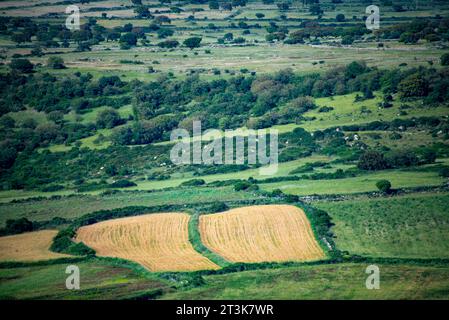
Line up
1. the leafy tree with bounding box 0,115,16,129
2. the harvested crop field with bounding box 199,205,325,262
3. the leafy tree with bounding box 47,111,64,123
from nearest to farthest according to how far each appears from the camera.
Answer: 1. the harvested crop field with bounding box 199,205,325,262
2. the leafy tree with bounding box 0,115,16,129
3. the leafy tree with bounding box 47,111,64,123

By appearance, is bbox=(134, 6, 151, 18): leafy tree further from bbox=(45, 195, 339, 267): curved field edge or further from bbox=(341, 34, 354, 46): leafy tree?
bbox=(45, 195, 339, 267): curved field edge

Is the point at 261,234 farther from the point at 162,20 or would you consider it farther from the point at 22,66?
the point at 162,20

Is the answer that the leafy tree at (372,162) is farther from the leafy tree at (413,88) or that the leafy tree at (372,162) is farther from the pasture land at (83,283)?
the pasture land at (83,283)

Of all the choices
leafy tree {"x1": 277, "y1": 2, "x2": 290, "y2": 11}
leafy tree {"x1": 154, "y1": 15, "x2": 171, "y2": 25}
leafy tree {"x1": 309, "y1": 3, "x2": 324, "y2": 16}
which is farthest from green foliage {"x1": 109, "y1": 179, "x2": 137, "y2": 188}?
leafy tree {"x1": 277, "y1": 2, "x2": 290, "y2": 11}

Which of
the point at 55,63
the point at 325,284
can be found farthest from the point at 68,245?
the point at 55,63

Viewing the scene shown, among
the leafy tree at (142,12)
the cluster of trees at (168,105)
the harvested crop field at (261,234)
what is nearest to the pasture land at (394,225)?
the harvested crop field at (261,234)

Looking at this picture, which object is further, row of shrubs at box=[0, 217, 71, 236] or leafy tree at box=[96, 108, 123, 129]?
leafy tree at box=[96, 108, 123, 129]
